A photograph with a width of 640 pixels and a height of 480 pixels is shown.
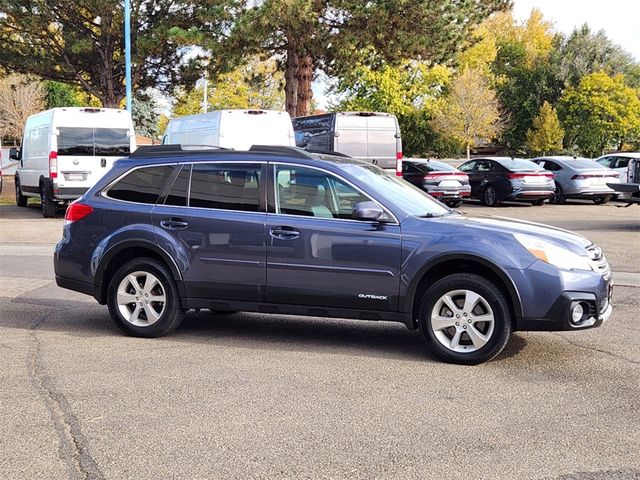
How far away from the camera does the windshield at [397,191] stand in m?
6.62

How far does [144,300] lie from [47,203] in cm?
1342

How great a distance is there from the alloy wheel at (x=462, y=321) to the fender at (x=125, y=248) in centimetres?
223

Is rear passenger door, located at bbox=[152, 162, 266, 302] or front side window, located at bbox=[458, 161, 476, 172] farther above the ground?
front side window, located at bbox=[458, 161, 476, 172]

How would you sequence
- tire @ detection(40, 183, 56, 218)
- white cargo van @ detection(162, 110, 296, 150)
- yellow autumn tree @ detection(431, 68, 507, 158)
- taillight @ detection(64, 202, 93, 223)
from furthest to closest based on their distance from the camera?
1. yellow autumn tree @ detection(431, 68, 507, 158)
2. tire @ detection(40, 183, 56, 218)
3. white cargo van @ detection(162, 110, 296, 150)
4. taillight @ detection(64, 202, 93, 223)

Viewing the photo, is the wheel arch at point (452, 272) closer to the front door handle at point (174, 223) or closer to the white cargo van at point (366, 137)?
the front door handle at point (174, 223)

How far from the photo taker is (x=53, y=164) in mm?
18656

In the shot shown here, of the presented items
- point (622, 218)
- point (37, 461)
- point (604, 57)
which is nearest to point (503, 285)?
point (37, 461)

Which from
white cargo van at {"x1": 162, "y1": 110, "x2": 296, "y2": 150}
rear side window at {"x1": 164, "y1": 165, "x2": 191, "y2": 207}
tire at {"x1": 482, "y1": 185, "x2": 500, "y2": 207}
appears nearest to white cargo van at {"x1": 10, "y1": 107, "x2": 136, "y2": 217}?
white cargo van at {"x1": 162, "y1": 110, "x2": 296, "y2": 150}

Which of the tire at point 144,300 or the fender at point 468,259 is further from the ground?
the fender at point 468,259

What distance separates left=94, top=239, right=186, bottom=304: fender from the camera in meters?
6.91

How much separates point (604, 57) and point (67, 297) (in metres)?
58.2

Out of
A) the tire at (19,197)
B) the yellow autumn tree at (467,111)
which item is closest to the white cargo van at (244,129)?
the tire at (19,197)

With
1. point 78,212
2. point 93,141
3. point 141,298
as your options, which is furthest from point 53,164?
point 141,298

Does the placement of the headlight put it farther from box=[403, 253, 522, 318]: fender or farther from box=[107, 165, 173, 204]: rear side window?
box=[107, 165, 173, 204]: rear side window
